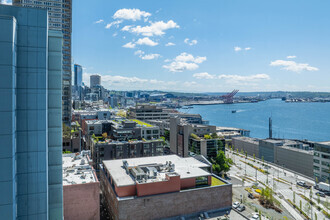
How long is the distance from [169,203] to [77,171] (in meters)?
11.1

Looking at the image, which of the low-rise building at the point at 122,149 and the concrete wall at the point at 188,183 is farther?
the low-rise building at the point at 122,149

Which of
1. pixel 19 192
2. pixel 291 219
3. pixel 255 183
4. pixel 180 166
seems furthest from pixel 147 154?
pixel 19 192

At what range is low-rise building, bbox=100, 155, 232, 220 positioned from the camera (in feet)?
81.7

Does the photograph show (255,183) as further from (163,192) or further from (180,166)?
(163,192)

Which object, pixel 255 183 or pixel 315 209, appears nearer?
pixel 315 209

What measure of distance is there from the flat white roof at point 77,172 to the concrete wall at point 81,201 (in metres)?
0.67

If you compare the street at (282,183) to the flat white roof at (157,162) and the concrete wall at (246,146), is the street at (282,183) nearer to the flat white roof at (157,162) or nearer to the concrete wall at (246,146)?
the concrete wall at (246,146)

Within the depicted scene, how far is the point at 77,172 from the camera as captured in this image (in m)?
27.7

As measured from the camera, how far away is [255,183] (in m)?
43.2

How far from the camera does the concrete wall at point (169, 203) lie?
24.6 m

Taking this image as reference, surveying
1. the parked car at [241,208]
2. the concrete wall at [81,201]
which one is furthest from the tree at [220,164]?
the concrete wall at [81,201]

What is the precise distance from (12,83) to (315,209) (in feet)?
127

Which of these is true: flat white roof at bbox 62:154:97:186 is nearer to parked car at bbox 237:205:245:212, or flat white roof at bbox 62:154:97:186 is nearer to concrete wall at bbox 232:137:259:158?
parked car at bbox 237:205:245:212
